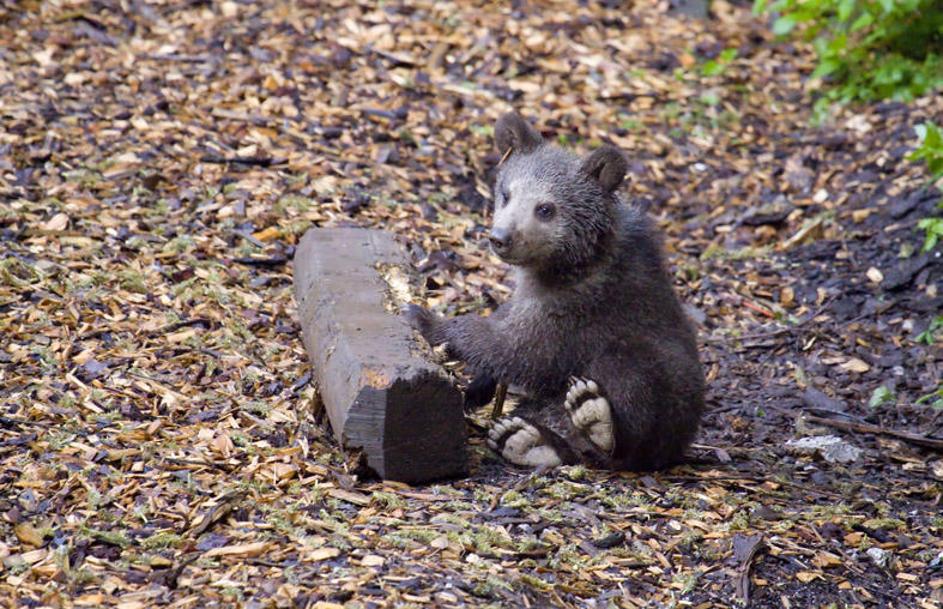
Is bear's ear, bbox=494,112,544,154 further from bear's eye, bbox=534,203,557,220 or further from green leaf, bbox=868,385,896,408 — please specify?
green leaf, bbox=868,385,896,408

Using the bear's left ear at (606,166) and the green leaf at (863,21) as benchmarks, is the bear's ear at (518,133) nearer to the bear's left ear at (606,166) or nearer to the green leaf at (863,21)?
the bear's left ear at (606,166)

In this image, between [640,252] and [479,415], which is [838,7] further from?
[479,415]

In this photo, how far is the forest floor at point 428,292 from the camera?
15.2ft

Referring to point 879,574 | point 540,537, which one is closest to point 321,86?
point 540,537

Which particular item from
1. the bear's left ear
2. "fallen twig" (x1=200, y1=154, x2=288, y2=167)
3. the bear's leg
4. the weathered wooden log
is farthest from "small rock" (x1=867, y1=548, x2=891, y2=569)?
"fallen twig" (x1=200, y1=154, x2=288, y2=167)

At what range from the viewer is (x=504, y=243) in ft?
19.0

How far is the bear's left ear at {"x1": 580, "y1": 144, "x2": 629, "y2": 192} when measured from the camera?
5.93 meters

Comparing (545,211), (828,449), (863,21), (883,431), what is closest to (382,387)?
(545,211)

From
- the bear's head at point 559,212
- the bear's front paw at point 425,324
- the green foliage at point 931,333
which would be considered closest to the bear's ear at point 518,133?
the bear's head at point 559,212

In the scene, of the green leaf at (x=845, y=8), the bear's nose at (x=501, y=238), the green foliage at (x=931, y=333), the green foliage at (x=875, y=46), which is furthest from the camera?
the green foliage at (x=875, y=46)

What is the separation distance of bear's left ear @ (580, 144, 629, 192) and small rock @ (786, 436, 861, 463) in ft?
5.88

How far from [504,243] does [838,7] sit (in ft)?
17.0

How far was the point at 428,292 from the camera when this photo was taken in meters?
6.95

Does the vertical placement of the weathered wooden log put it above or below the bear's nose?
below
